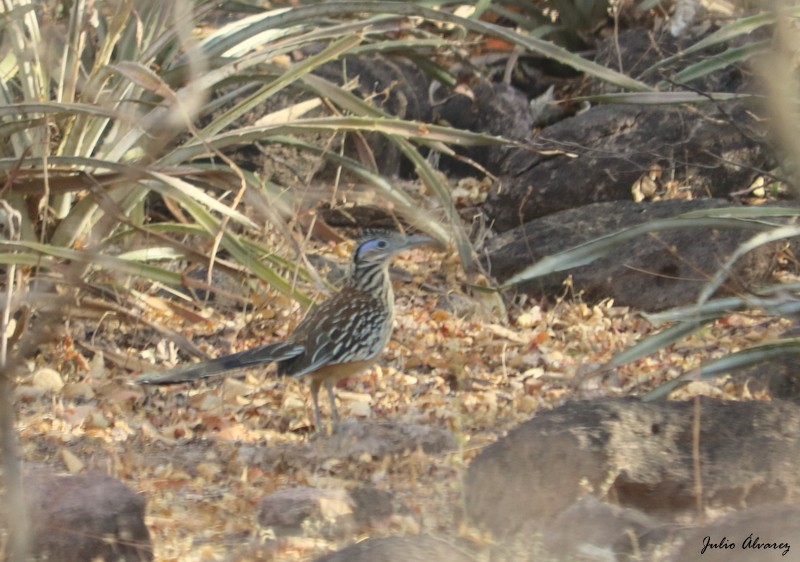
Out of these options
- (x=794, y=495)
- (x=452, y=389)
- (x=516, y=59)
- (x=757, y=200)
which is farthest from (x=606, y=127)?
(x=794, y=495)

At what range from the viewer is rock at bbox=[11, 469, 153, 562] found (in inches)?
139

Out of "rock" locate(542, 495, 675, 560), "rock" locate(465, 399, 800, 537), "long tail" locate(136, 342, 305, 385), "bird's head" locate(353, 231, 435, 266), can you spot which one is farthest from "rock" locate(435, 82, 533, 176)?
"rock" locate(542, 495, 675, 560)

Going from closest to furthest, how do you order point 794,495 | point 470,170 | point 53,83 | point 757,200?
point 794,495, point 53,83, point 757,200, point 470,170

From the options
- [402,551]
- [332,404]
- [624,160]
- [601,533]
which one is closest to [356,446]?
[332,404]

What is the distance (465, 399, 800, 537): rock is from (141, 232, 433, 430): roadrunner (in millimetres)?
1505

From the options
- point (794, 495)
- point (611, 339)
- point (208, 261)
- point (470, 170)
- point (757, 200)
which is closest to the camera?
point (794, 495)

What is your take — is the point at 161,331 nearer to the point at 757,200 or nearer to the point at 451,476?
the point at 451,476

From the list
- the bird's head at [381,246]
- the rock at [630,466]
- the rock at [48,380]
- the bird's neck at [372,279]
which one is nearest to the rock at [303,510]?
the rock at [630,466]

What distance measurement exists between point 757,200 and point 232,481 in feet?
16.2

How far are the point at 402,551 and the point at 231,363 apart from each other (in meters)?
2.73

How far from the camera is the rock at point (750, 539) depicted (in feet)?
9.28

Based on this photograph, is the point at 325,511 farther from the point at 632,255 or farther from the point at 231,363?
the point at 632,255

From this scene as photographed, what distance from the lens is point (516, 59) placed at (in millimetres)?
10836

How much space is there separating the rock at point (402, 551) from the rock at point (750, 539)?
549 millimetres
